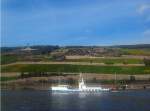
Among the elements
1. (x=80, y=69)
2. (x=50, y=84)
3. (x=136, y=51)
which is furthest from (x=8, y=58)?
(x=136, y=51)

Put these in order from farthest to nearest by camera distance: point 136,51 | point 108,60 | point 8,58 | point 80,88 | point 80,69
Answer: point 136,51, point 108,60, point 8,58, point 80,69, point 80,88

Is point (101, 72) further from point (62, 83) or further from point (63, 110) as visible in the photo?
point (63, 110)

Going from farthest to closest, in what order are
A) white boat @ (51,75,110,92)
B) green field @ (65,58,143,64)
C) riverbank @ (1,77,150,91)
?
green field @ (65,58,143,64)
riverbank @ (1,77,150,91)
white boat @ (51,75,110,92)

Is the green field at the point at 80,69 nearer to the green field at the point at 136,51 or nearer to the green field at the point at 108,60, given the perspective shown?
the green field at the point at 108,60

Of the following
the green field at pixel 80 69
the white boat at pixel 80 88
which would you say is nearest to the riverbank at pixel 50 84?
the green field at pixel 80 69

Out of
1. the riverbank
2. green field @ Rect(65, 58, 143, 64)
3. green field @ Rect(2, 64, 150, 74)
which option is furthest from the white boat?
green field @ Rect(65, 58, 143, 64)

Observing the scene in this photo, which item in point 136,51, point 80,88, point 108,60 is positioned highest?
point 136,51

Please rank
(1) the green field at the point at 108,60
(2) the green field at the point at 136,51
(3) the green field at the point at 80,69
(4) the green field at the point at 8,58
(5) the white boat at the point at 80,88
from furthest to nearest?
(2) the green field at the point at 136,51, (1) the green field at the point at 108,60, (3) the green field at the point at 80,69, (4) the green field at the point at 8,58, (5) the white boat at the point at 80,88

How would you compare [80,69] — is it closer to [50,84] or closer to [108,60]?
[50,84]

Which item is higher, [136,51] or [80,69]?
[136,51]

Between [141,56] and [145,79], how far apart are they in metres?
6.12

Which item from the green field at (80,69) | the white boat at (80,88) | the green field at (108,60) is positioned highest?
the green field at (108,60)

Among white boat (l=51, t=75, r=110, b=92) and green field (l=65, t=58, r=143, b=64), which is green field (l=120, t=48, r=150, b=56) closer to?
green field (l=65, t=58, r=143, b=64)

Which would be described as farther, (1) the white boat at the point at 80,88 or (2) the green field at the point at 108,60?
(2) the green field at the point at 108,60
